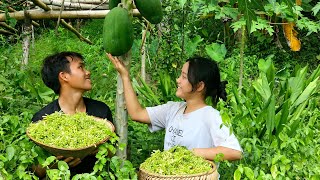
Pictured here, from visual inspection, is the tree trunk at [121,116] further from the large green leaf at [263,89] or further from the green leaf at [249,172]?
the large green leaf at [263,89]

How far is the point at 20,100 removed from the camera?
3330 millimetres

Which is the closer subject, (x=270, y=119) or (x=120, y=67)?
(x=120, y=67)

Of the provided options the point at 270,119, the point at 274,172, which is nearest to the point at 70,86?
the point at 274,172

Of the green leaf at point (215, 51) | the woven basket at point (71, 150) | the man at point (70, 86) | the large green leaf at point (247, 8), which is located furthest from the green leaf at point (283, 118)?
the green leaf at point (215, 51)

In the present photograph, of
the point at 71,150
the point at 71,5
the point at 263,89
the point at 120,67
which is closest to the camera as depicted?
the point at 71,150

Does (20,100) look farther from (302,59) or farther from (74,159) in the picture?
(302,59)

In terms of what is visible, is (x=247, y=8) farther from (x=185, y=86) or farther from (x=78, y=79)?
(x=78, y=79)

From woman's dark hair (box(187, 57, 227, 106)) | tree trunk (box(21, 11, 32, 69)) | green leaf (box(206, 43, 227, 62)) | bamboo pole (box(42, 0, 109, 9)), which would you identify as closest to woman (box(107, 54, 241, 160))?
woman's dark hair (box(187, 57, 227, 106))

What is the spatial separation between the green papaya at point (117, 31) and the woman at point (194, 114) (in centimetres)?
7

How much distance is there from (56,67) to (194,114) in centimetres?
66

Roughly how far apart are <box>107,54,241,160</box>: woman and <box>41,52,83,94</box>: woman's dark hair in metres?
0.33

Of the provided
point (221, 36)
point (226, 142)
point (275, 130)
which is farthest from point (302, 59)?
point (226, 142)

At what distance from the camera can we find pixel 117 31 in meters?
2.19

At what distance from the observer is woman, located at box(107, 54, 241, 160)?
7.50 feet
